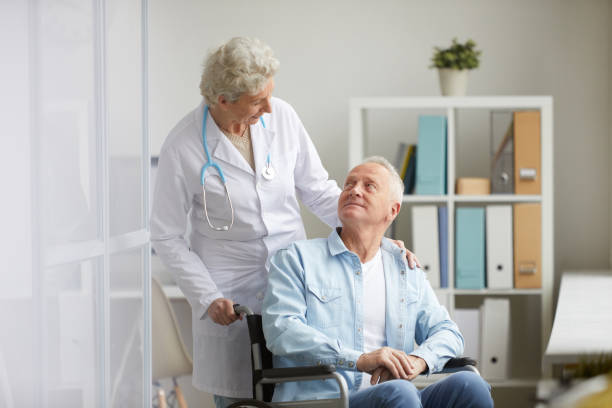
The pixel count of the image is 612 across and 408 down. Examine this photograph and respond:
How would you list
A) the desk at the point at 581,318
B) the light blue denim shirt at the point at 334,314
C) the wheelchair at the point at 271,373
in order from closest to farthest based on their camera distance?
the desk at the point at 581,318
the wheelchair at the point at 271,373
the light blue denim shirt at the point at 334,314

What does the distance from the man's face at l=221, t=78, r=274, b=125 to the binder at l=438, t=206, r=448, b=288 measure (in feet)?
5.11

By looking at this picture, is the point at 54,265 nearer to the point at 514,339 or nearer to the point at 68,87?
the point at 68,87

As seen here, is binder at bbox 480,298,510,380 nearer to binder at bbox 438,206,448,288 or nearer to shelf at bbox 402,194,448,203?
binder at bbox 438,206,448,288

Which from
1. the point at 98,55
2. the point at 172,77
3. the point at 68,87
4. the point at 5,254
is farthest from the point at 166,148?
the point at 172,77

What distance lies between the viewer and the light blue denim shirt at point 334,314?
5.99 feet

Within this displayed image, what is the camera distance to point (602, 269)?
3.44 meters

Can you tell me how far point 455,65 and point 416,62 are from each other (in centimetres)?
36

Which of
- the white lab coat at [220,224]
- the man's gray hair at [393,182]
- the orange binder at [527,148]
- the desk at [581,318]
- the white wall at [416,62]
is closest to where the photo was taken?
the desk at [581,318]

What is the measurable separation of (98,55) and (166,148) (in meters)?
0.30

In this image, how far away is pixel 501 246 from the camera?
3225 mm

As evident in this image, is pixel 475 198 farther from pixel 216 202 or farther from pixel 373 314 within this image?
pixel 216 202

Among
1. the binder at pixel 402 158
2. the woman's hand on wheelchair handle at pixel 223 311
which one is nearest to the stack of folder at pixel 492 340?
the binder at pixel 402 158

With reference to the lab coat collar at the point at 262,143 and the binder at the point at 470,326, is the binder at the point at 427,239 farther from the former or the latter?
the lab coat collar at the point at 262,143

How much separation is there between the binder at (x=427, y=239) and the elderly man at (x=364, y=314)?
1200 millimetres
